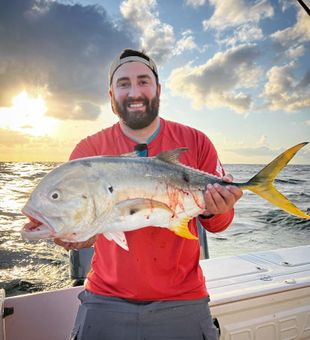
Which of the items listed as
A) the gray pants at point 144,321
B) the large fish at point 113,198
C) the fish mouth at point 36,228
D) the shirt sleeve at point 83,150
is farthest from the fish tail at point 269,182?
the fish mouth at point 36,228

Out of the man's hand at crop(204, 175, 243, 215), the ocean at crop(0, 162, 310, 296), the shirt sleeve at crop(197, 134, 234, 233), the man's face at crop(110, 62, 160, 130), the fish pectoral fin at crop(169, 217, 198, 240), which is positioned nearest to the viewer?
the fish pectoral fin at crop(169, 217, 198, 240)

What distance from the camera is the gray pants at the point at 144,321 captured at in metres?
2.26

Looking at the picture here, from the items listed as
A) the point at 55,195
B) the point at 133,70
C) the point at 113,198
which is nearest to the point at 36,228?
the point at 55,195

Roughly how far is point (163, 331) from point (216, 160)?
1.33 metres

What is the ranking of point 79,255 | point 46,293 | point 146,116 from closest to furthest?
point 146,116
point 46,293
point 79,255

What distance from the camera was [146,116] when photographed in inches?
104

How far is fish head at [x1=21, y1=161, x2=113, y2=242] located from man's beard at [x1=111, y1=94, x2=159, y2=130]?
0.87 m

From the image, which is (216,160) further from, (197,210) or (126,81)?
(126,81)

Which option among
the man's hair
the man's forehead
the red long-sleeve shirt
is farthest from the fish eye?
the man's hair

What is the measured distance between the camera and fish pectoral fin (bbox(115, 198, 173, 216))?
1.92 m

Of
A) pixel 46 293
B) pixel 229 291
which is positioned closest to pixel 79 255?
pixel 46 293

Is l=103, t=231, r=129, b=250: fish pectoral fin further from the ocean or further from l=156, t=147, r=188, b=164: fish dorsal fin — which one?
the ocean

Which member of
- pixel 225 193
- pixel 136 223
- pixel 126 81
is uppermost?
pixel 126 81

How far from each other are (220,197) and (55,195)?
1.08m
